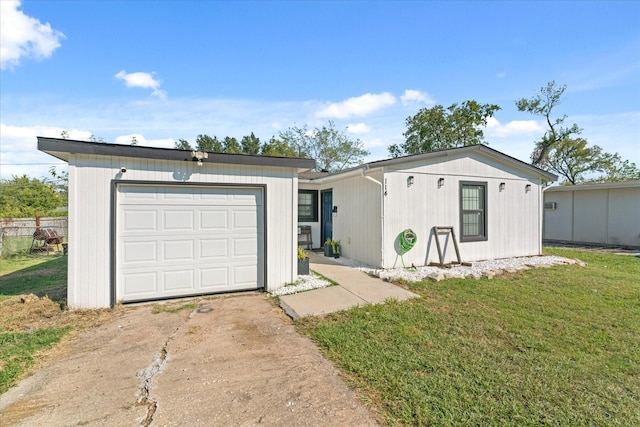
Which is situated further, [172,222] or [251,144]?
[251,144]

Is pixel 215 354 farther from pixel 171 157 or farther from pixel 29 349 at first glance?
pixel 171 157

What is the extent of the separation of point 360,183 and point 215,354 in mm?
5825

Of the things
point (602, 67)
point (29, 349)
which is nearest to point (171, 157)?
point (29, 349)

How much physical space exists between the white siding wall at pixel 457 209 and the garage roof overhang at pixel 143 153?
8.96ft

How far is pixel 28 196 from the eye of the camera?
2091cm

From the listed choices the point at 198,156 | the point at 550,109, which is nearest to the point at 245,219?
the point at 198,156

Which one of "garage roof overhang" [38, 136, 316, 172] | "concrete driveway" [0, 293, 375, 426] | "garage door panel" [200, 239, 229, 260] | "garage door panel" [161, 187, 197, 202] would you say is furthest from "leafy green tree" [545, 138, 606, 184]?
"concrete driveway" [0, 293, 375, 426]

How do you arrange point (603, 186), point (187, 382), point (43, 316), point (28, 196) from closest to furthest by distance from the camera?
A: point (187, 382) < point (43, 316) < point (603, 186) < point (28, 196)

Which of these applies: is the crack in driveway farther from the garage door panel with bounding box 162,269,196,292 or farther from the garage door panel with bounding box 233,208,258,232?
the garage door panel with bounding box 233,208,258,232

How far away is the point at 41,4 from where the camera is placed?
21.6 ft

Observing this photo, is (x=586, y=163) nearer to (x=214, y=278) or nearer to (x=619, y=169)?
(x=619, y=169)

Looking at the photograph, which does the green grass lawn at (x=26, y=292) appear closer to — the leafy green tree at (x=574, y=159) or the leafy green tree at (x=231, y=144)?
the leafy green tree at (x=231, y=144)

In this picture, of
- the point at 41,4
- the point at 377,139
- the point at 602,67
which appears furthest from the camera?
the point at 377,139

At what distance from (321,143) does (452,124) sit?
1176 cm
